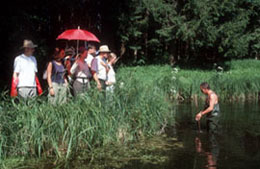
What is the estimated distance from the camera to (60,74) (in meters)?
7.22

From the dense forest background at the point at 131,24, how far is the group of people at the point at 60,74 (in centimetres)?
618

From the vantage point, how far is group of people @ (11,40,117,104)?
656 centimetres

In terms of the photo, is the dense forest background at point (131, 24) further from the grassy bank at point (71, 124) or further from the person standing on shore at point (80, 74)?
the grassy bank at point (71, 124)

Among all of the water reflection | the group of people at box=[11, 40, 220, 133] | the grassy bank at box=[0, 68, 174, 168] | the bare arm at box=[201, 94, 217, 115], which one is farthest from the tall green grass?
the grassy bank at box=[0, 68, 174, 168]

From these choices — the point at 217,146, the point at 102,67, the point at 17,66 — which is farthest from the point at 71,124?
the point at 217,146

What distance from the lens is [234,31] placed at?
23.1m

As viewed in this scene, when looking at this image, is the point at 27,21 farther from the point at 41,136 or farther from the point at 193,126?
the point at 41,136

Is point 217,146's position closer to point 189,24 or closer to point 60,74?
point 60,74

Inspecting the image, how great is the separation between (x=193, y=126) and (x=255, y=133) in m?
1.53

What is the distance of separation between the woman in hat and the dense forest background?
6.45 m

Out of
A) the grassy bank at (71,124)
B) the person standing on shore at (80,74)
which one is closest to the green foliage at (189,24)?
the person standing on shore at (80,74)

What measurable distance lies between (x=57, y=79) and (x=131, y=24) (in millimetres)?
13832

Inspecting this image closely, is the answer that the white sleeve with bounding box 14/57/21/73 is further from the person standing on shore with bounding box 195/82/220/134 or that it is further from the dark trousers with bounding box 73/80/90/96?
the person standing on shore with bounding box 195/82/220/134

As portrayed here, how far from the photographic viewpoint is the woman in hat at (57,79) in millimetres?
6737
